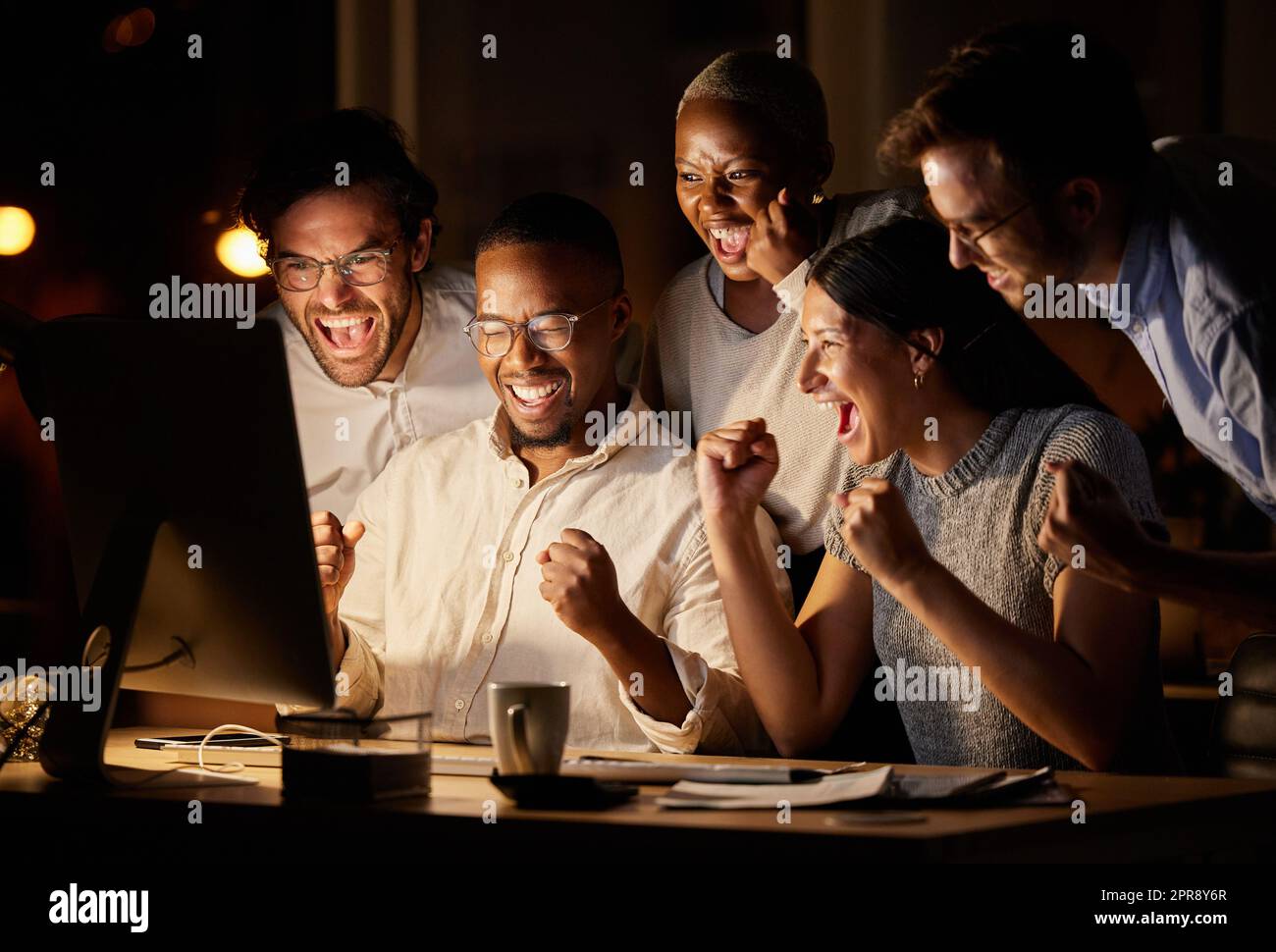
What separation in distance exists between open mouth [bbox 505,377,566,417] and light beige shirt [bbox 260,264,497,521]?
13.5 inches

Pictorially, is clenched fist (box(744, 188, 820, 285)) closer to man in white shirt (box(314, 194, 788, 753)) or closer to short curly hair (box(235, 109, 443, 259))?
man in white shirt (box(314, 194, 788, 753))

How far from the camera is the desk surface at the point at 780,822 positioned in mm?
1262

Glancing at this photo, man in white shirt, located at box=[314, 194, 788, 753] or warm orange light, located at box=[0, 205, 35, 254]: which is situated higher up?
warm orange light, located at box=[0, 205, 35, 254]

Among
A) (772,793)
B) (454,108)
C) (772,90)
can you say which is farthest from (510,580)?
(454,108)

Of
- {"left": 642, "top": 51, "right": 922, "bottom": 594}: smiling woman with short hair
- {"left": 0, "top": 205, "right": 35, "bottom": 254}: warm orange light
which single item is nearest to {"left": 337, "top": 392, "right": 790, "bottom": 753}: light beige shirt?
{"left": 642, "top": 51, "right": 922, "bottom": 594}: smiling woman with short hair

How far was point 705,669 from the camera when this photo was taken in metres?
2.19

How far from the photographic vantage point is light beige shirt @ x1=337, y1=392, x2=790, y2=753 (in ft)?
7.88

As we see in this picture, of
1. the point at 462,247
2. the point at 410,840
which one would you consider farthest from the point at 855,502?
the point at 462,247

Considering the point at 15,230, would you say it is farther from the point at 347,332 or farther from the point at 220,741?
the point at 220,741

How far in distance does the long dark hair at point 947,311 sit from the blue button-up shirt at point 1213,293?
0.23m

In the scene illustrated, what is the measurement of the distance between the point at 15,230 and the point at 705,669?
2120mm

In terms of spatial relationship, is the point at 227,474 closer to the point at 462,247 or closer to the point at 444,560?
the point at 444,560

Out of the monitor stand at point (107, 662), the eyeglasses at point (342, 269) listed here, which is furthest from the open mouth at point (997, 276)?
the eyeglasses at point (342, 269)

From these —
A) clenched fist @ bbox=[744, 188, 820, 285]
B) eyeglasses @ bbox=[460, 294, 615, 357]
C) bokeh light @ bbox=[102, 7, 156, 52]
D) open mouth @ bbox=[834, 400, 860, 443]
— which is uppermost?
bokeh light @ bbox=[102, 7, 156, 52]
